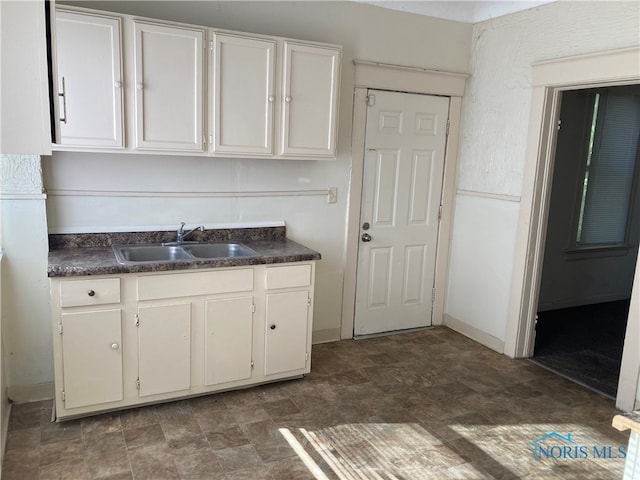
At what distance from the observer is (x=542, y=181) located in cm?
358

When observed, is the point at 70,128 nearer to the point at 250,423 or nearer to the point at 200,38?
the point at 200,38

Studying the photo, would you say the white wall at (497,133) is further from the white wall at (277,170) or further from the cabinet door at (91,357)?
the cabinet door at (91,357)

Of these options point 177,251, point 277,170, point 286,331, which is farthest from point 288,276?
point 277,170

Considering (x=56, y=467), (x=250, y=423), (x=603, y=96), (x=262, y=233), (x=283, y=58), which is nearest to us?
(x=56, y=467)

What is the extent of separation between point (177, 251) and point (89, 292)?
70cm

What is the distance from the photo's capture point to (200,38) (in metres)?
2.87

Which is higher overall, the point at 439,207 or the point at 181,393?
the point at 439,207

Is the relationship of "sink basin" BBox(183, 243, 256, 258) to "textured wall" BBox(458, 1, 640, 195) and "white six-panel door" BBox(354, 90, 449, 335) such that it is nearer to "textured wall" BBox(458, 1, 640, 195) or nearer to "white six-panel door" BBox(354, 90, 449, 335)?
"white six-panel door" BBox(354, 90, 449, 335)

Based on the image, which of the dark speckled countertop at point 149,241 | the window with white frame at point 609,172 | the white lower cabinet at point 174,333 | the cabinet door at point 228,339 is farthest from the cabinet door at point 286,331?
the window with white frame at point 609,172

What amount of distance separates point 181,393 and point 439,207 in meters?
2.58

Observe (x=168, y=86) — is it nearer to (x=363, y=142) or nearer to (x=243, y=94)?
(x=243, y=94)

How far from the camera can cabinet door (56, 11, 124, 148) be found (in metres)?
2.57

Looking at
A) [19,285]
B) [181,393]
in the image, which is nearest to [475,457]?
[181,393]

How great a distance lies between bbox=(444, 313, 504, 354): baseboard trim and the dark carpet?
0.29 metres
